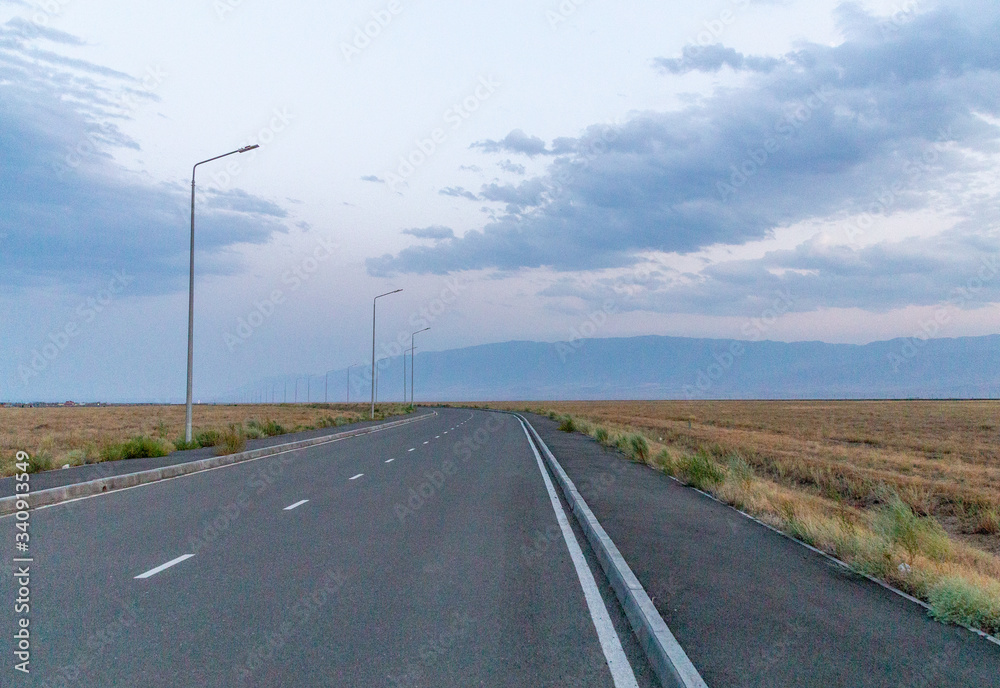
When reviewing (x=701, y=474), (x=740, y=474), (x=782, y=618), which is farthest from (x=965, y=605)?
(x=701, y=474)

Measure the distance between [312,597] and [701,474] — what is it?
40.0 ft

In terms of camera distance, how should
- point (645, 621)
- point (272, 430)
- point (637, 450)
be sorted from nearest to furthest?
point (645, 621) → point (637, 450) → point (272, 430)

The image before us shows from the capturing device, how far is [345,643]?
602 centimetres

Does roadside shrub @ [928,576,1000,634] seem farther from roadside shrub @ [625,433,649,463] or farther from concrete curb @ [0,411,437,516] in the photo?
roadside shrub @ [625,433,649,463]

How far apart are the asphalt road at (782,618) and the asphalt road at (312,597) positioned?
1.92 feet

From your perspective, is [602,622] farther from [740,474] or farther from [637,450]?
[637,450]

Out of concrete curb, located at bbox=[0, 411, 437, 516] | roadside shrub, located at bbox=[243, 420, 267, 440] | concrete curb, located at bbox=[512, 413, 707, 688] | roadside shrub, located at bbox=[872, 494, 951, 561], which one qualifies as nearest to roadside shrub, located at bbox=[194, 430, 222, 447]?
roadside shrub, located at bbox=[243, 420, 267, 440]

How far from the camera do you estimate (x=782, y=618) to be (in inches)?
260

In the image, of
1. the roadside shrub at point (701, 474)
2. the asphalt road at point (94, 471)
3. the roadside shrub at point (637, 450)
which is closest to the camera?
the asphalt road at point (94, 471)

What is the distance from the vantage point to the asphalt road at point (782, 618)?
17.4 ft

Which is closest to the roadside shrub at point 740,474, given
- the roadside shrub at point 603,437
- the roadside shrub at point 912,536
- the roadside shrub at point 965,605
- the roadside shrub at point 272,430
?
the roadside shrub at point 912,536

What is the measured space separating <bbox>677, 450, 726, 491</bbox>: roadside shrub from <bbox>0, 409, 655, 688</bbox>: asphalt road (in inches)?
180

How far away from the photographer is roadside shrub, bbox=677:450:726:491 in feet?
56.6

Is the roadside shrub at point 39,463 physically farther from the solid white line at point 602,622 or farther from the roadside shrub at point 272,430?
the roadside shrub at point 272,430
